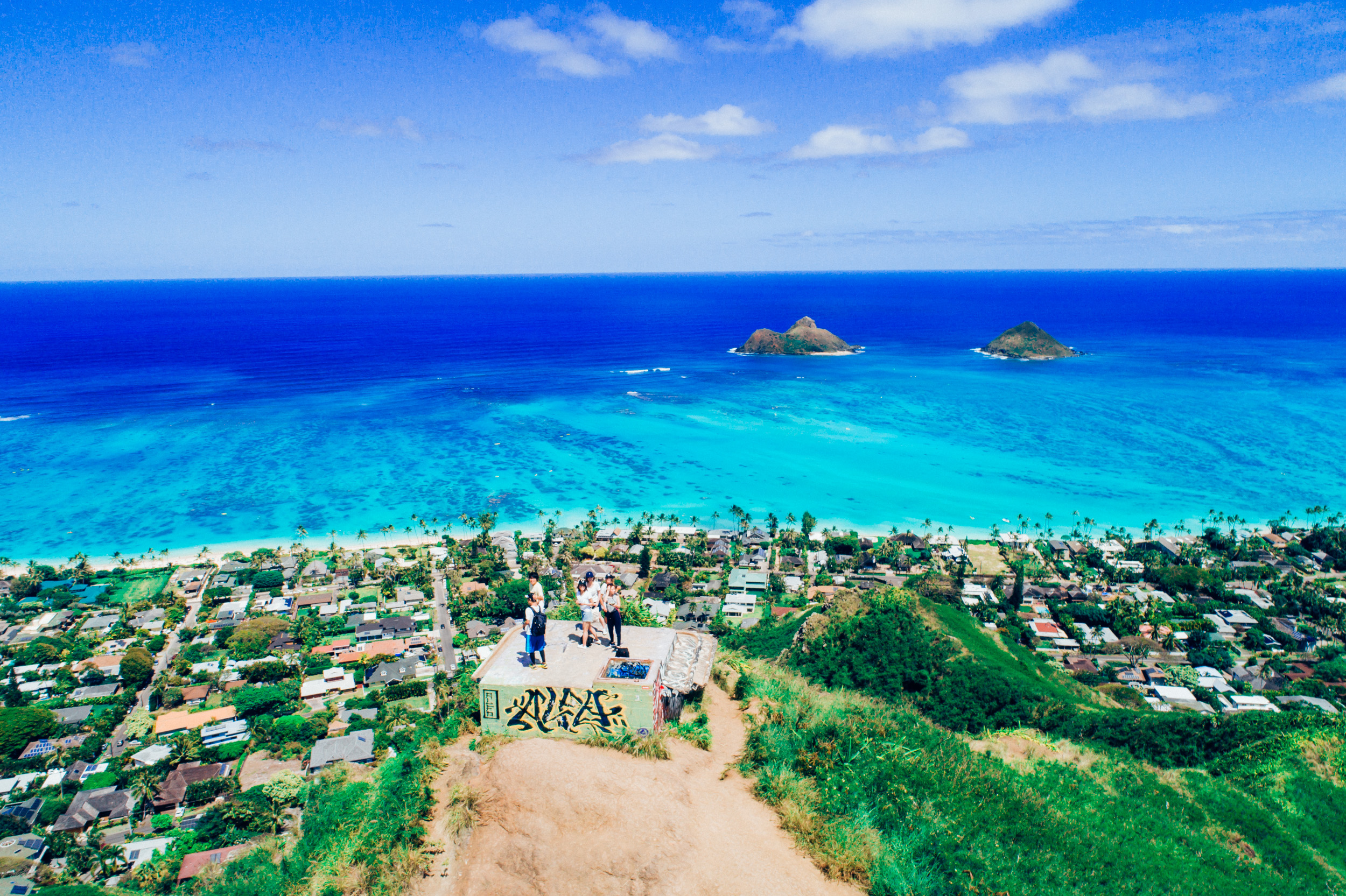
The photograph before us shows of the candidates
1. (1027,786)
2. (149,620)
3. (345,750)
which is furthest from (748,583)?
(149,620)

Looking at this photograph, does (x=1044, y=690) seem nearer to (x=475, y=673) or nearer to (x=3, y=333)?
(x=475, y=673)

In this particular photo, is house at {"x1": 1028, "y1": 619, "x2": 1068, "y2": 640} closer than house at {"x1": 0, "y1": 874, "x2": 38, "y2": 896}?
No

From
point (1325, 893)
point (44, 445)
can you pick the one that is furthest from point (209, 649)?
point (44, 445)

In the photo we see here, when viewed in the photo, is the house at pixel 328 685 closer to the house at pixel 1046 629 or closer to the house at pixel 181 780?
the house at pixel 181 780

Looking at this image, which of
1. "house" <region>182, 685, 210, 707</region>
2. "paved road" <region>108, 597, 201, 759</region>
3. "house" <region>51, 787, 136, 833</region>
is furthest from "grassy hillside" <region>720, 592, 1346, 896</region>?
"paved road" <region>108, 597, 201, 759</region>

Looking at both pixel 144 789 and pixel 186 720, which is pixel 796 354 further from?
pixel 144 789

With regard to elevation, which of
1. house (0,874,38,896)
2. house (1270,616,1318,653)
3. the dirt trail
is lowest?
house (0,874,38,896)

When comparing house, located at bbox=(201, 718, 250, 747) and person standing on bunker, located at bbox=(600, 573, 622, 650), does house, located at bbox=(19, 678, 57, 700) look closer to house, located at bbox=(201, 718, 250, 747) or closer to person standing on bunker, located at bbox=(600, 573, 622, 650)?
house, located at bbox=(201, 718, 250, 747)
